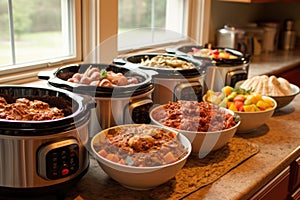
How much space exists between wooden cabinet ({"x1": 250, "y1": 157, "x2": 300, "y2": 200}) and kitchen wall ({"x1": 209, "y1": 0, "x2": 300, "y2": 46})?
1632 millimetres

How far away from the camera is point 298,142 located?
150cm

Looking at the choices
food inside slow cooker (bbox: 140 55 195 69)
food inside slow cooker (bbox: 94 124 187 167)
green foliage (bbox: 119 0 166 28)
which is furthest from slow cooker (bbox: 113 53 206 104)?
green foliage (bbox: 119 0 166 28)

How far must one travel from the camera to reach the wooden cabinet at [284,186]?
4.34 feet

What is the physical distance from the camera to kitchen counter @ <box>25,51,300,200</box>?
1115 mm

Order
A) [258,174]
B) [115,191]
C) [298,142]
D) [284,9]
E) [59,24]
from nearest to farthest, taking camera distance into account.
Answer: [115,191], [258,174], [298,142], [59,24], [284,9]

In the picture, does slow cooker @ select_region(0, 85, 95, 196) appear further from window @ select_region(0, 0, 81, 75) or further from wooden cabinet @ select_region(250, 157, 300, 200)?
window @ select_region(0, 0, 81, 75)


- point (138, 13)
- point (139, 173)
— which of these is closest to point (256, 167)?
point (139, 173)

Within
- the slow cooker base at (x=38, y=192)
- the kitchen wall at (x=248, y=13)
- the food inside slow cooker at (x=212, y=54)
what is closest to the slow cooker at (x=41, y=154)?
the slow cooker base at (x=38, y=192)

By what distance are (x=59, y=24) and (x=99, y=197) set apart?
1.13 m

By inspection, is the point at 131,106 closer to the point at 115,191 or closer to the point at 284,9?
the point at 115,191

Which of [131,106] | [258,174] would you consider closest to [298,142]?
[258,174]

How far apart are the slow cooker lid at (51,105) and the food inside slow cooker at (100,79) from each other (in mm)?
143

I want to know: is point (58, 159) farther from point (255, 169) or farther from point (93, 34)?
point (93, 34)

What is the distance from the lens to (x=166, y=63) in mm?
1684
